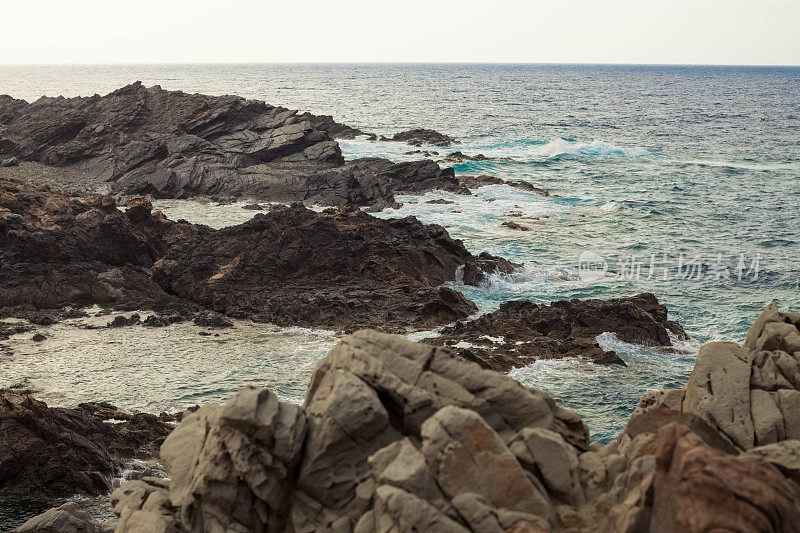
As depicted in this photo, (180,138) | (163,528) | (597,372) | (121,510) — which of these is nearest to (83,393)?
(121,510)

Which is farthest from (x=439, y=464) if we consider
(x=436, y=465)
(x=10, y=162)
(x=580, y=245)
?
(x=10, y=162)

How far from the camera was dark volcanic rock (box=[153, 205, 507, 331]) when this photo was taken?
31281 millimetres

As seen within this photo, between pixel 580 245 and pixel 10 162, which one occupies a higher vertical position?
pixel 10 162

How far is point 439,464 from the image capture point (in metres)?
9.09

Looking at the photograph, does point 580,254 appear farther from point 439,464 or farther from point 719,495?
point 719,495

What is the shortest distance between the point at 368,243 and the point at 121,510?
2538 cm

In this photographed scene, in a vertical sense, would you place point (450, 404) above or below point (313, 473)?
above

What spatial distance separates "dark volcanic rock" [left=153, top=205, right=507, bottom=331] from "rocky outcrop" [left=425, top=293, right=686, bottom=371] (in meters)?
A: 2.18

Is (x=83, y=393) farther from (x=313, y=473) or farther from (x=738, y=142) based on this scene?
(x=738, y=142)

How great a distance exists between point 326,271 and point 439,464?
2649cm

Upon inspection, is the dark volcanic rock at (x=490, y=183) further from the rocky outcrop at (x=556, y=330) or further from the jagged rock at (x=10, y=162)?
the jagged rock at (x=10, y=162)

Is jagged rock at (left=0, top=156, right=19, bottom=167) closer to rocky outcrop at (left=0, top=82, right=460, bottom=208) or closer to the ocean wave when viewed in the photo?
rocky outcrop at (left=0, top=82, right=460, bottom=208)

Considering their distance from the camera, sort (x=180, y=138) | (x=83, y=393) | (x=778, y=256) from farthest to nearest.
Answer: (x=180, y=138) < (x=778, y=256) < (x=83, y=393)

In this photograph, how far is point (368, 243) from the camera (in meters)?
36.2
